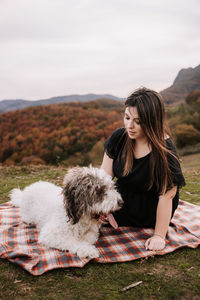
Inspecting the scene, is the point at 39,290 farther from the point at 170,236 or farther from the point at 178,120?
the point at 178,120

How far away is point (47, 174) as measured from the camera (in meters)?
7.32

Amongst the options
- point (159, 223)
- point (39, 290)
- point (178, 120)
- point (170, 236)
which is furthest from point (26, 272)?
point (178, 120)

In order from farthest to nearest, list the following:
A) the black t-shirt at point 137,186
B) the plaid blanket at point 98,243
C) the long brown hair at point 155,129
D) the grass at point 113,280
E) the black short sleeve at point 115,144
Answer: the black short sleeve at point 115,144 → the black t-shirt at point 137,186 → the long brown hair at point 155,129 → the plaid blanket at point 98,243 → the grass at point 113,280

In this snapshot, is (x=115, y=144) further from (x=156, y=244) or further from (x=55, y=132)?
(x=55, y=132)

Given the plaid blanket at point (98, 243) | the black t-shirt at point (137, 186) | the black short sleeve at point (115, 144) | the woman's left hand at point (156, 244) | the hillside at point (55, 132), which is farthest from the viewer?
the hillside at point (55, 132)

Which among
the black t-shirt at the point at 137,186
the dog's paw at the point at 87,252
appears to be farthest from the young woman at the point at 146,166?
the dog's paw at the point at 87,252

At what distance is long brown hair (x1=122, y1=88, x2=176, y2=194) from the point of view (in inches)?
110

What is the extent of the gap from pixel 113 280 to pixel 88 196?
0.85m

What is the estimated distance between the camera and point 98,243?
3166 mm

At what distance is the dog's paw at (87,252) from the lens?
8.94ft

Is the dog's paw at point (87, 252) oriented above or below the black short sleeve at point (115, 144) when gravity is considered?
below

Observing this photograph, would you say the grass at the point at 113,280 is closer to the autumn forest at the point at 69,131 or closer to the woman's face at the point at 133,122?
the woman's face at the point at 133,122

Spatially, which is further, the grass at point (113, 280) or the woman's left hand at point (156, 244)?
the woman's left hand at point (156, 244)

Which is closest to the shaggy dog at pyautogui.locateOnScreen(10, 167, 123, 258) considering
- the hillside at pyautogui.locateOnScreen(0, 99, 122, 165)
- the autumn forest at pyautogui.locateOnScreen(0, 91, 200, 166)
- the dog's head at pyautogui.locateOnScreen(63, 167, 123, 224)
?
the dog's head at pyautogui.locateOnScreen(63, 167, 123, 224)
